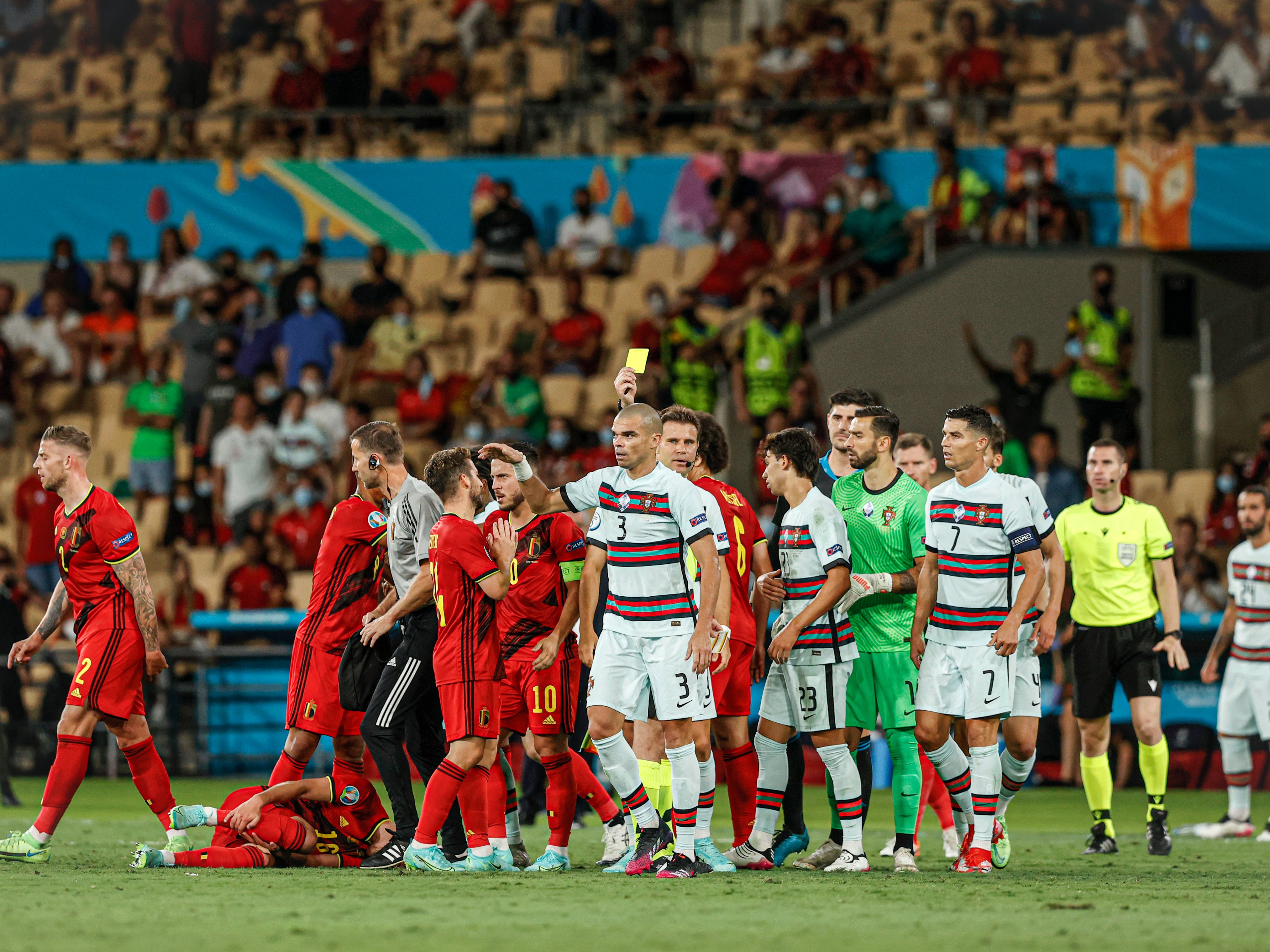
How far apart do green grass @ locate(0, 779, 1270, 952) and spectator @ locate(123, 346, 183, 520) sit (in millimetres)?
9397

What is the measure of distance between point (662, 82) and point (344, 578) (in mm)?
14235

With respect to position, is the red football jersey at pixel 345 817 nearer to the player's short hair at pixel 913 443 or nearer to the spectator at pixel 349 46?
the player's short hair at pixel 913 443

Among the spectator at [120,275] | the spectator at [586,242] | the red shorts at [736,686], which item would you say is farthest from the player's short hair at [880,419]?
the spectator at [120,275]

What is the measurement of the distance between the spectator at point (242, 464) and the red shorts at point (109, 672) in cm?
930

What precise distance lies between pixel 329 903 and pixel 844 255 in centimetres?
1341

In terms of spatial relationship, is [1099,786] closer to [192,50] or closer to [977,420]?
[977,420]

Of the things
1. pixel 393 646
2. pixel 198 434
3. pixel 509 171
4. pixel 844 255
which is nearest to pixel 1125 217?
pixel 844 255

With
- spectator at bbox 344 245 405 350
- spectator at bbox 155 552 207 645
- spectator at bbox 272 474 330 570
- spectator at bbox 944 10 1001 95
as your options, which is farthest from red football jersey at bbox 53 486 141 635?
spectator at bbox 944 10 1001 95

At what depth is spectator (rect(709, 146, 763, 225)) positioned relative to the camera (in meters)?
19.5

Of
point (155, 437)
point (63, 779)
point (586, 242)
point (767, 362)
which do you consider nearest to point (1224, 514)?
point (767, 362)

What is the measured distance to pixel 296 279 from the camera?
1961cm

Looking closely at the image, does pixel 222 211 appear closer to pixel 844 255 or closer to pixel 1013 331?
pixel 844 255

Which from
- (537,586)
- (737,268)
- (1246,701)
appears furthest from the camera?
(737,268)

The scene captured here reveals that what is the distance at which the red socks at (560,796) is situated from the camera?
8.48 meters
